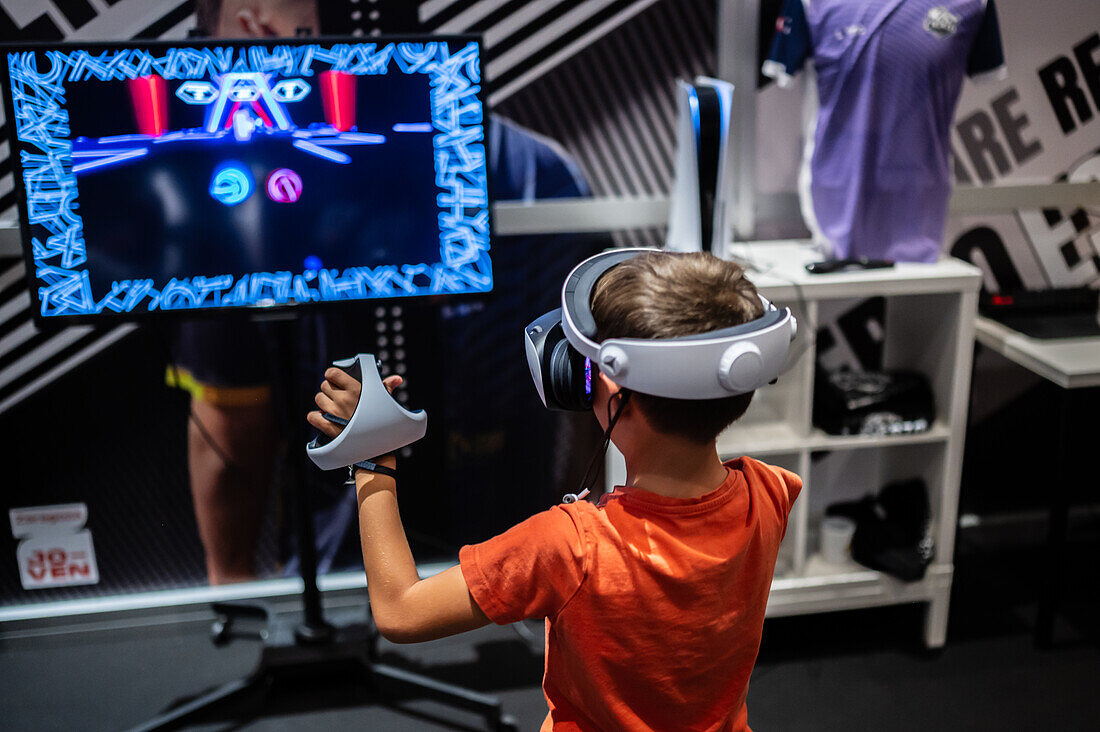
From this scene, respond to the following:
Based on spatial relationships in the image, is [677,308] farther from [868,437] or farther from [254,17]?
Result: [254,17]

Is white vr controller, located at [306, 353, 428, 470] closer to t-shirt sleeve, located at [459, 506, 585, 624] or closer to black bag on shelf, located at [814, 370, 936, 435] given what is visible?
t-shirt sleeve, located at [459, 506, 585, 624]

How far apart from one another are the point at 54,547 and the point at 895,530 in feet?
7.74

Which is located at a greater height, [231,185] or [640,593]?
[231,185]

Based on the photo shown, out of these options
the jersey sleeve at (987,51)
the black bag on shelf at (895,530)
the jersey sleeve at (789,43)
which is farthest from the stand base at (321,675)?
the jersey sleeve at (987,51)

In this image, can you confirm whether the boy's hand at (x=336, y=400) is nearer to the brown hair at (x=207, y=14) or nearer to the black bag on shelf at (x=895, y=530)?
the brown hair at (x=207, y=14)

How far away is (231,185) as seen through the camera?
6.52 ft

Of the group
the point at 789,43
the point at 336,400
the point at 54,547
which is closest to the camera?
the point at 336,400

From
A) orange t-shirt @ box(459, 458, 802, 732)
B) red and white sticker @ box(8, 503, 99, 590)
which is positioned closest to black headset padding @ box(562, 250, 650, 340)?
orange t-shirt @ box(459, 458, 802, 732)

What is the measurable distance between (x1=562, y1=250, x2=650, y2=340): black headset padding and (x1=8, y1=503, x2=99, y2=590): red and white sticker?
2.15m

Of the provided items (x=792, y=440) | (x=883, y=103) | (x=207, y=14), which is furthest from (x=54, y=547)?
(x=883, y=103)

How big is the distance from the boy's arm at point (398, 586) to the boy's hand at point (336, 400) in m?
0.07

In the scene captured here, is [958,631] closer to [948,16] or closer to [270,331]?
[948,16]

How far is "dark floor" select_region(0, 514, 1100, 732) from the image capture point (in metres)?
2.31

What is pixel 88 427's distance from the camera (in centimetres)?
265
